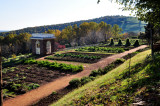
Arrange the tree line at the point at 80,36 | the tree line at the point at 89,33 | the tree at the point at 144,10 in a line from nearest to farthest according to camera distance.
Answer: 1. the tree at the point at 144,10
2. the tree line at the point at 80,36
3. the tree line at the point at 89,33

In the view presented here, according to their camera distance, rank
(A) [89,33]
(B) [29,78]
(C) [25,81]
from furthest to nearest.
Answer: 1. (A) [89,33]
2. (B) [29,78]
3. (C) [25,81]

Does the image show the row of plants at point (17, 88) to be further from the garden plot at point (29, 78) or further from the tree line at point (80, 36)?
the tree line at point (80, 36)

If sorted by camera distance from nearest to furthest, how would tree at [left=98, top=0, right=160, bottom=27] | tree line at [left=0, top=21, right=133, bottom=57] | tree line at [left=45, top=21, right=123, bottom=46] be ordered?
tree at [left=98, top=0, right=160, bottom=27] < tree line at [left=0, top=21, right=133, bottom=57] < tree line at [left=45, top=21, right=123, bottom=46]

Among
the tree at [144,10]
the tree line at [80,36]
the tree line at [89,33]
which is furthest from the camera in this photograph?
the tree line at [89,33]

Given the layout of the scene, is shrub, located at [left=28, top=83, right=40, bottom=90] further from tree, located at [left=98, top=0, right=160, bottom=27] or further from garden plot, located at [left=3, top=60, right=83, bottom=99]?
tree, located at [left=98, top=0, right=160, bottom=27]

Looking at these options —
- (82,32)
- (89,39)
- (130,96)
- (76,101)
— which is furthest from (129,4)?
(82,32)

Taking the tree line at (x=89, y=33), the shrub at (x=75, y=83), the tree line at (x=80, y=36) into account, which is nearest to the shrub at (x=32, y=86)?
the shrub at (x=75, y=83)

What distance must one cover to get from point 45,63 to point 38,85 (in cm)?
652

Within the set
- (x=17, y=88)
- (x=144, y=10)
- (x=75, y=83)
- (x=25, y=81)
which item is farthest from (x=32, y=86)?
(x=144, y=10)

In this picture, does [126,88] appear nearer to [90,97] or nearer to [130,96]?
[130,96]

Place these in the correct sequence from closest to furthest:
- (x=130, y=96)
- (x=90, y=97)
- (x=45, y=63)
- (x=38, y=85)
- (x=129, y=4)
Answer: (x=130, y=96), (x=90, y=97), (x=129, y=4), (x=38, y=85), (x=45, y=63)

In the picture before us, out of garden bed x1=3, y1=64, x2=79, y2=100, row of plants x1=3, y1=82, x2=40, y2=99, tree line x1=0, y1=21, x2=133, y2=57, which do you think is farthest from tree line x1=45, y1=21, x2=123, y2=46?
row of plants x1=3, y1=82, x2=40, y2=99

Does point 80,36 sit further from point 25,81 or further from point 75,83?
point 75,83

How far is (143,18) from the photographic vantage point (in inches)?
333
